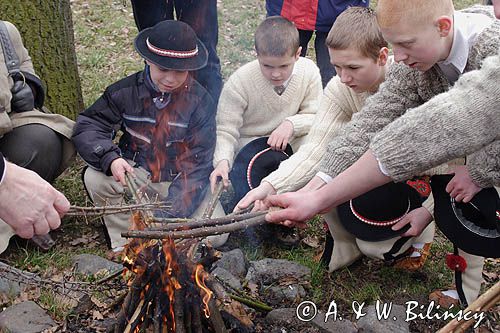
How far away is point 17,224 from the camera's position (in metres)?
2.27

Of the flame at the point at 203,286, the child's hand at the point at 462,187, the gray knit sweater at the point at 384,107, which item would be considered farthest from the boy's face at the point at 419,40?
the flame at the point at 203,286

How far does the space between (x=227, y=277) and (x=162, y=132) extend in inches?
46.0

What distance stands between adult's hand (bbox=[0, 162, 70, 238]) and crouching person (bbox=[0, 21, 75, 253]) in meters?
1.59

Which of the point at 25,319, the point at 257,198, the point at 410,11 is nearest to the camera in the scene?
the point at 410,11

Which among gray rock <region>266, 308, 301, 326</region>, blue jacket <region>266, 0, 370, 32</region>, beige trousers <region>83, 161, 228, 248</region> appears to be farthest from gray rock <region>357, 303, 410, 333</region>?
blue jacket <region>266, 0, 370, 32</region>

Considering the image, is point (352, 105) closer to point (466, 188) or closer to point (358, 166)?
point (466, 188)

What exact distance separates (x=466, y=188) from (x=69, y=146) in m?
2.49

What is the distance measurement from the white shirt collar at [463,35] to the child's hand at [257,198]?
1.13 metres

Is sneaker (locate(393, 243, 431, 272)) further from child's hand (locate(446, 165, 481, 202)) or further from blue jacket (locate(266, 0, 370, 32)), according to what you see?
blue jacket (locate(266, 0, 370, 32))

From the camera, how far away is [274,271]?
3572 mm

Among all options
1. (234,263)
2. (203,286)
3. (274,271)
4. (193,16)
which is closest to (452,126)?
(203,286)

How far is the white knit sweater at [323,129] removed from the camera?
11.7 feet

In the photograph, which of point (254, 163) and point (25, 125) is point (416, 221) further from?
point (25, 125)

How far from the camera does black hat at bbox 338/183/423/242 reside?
11.5 ft
